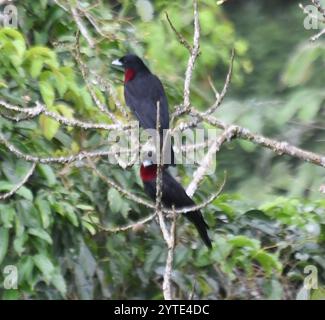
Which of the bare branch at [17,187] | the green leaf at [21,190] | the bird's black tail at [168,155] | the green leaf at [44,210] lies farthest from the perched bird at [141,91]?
the bare branch at [17,187]

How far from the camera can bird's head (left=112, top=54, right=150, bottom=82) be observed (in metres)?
6.04

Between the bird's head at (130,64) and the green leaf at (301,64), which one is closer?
the green leaf at (301,64)

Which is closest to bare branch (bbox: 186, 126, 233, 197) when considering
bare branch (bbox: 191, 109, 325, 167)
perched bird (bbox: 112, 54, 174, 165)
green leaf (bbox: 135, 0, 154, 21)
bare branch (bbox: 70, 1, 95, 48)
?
bare branch (bbox: 191, 109, 325, 167)

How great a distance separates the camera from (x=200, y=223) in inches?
209

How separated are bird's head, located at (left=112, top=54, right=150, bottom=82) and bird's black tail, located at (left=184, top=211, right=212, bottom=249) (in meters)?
0.97

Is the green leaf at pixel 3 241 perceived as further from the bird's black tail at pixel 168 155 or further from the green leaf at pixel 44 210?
the bird's black tail at pixel 168 155

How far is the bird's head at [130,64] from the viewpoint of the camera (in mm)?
6039

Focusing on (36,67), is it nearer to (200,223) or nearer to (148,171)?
(148,171)

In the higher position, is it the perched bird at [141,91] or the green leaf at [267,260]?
the perched bird at [141,91]

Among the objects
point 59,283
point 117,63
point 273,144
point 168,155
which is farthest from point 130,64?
point 273,144

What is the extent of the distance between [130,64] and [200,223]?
113 centimetres

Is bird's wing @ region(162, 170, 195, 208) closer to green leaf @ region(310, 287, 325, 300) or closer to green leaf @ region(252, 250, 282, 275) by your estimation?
green leaf @ region(252, 250, 282, 275)

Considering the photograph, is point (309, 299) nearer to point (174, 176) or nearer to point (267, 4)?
point (174, 176)

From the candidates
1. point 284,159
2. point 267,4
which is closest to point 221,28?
point 284,159
